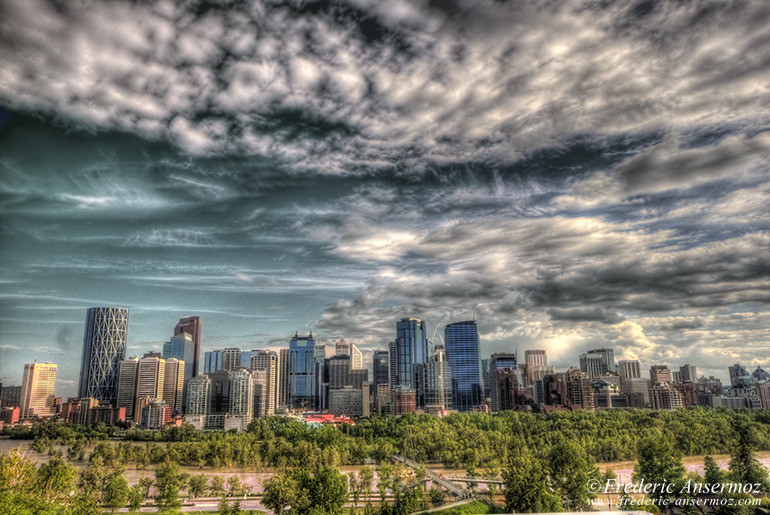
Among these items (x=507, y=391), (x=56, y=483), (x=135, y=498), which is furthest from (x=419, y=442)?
(x=507, y=391)

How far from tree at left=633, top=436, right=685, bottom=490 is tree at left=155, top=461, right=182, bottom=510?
17.2 metres

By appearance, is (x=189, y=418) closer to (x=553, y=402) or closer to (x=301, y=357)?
(x=553, y=402)

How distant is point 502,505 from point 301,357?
85672 millimetres

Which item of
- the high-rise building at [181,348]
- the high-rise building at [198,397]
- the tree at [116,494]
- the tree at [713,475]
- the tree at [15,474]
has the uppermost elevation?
the high-rise building at [181,348]

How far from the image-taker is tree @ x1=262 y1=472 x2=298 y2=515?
1702 centimetres

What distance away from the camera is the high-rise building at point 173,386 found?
219 ft

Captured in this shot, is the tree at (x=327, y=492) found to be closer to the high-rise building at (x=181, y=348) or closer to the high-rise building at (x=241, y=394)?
the high-rise building at (x=241, y=394)

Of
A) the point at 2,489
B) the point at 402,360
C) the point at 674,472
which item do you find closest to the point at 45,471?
the point at 2,489

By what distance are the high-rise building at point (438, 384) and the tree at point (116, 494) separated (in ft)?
240

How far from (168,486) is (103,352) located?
55.9m

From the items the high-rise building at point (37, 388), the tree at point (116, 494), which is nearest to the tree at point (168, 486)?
the tree at point (116, 494)

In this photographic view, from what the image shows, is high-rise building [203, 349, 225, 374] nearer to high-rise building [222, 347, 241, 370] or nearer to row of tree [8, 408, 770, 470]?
high-rise building [222, 347, 241, 370]

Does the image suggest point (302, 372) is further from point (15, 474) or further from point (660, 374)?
point (15, 474)

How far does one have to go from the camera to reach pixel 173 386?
221ft
